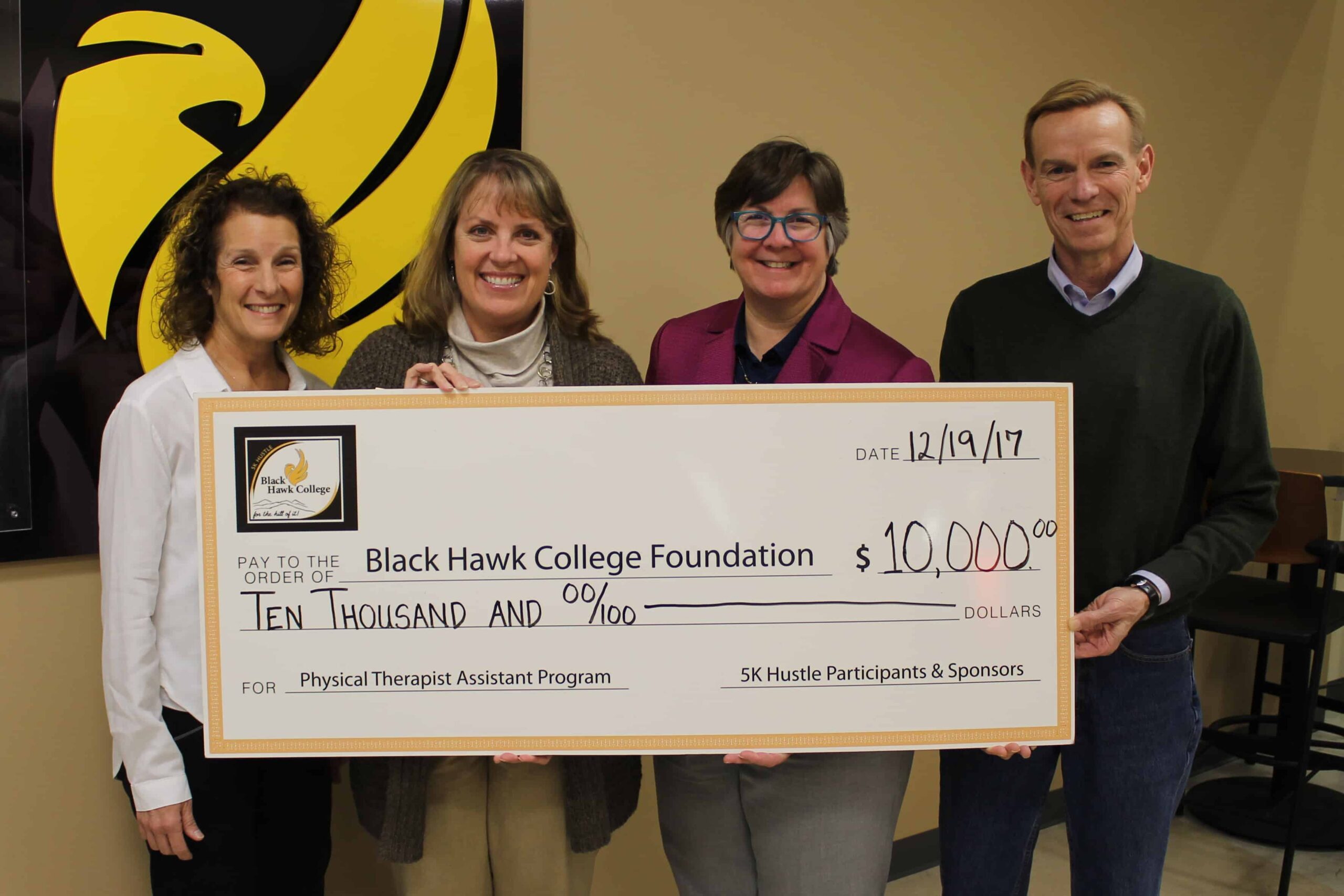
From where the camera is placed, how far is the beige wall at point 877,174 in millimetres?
1818

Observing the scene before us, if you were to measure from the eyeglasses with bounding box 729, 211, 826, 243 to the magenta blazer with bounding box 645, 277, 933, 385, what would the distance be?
0.40 feet

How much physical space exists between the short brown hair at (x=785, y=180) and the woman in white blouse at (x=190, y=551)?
2.53ft

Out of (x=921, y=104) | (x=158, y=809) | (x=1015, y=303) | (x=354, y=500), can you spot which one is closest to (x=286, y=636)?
(x=354, y=500)

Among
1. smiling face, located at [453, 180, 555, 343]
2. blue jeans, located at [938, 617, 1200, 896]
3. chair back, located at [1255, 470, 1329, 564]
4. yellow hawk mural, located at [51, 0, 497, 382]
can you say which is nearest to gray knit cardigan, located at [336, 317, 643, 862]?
smiling face, located at [453, 180, 555, 343]

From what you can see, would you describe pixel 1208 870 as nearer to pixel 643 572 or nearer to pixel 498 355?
pixel 643 572

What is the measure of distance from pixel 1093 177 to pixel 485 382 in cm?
107

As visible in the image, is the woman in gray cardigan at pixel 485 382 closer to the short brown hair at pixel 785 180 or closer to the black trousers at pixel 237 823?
the black trousers at pixel 237 823

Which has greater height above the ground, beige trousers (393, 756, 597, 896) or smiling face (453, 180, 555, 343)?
smiling face (453, 180, 555, 343)

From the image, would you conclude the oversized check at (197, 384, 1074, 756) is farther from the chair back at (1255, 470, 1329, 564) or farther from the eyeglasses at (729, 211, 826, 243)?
the chair back at (1255, 470, 1329, 564)

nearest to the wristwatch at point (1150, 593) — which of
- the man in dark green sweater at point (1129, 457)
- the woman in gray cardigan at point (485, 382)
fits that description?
the man in dark green sweater at point (1129, 457)

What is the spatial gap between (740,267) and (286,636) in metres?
0.95

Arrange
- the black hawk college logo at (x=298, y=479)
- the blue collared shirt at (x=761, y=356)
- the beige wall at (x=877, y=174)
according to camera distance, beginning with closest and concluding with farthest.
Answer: the black hawk college logo at (x=298, y=479), the blue collared shirt at (x=761, y=356), the beige wall at (x=877, y=174)

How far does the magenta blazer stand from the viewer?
1.59 m

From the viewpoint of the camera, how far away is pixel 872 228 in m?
2.72
